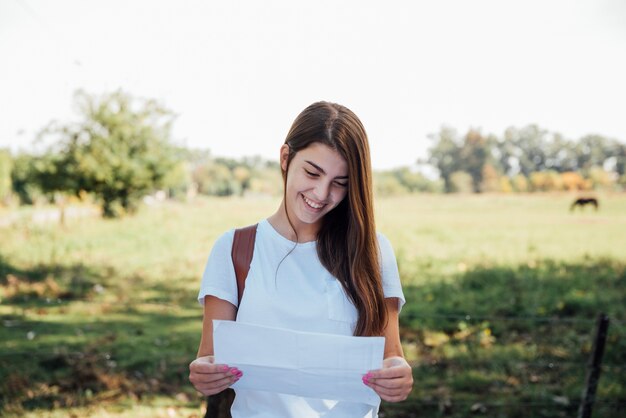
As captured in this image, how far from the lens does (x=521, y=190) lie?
Result: 8844mm

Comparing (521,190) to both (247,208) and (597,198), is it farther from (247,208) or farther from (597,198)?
(247,208)

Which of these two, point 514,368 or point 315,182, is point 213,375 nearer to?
point 315,182

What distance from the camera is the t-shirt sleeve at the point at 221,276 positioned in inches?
53.9

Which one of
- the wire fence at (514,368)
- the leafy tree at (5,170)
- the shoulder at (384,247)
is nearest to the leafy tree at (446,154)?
the wire fence at (514,368)

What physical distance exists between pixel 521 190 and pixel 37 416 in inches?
299

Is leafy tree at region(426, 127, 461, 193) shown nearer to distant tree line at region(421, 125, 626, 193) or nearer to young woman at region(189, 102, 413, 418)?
distant tree line at region(421, 125, 626, 193)

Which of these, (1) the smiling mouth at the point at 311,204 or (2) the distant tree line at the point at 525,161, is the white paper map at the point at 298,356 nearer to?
(1) the smiling mouth at the point at 311,204

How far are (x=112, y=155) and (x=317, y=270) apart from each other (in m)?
10.8

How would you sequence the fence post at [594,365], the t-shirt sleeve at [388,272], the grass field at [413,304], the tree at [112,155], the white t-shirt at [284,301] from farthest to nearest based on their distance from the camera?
1. the tree at [112,155]
2. the grass field at [413,304]
3. the fence post at [594,365]
4. the t-shirt sleeve at [388,272]
5. the white t-shirt at [284,301]

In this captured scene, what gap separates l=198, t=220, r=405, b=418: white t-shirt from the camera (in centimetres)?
135

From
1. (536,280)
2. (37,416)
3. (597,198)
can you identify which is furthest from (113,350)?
(597,198)

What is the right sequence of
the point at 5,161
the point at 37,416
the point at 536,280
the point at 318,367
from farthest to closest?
the point at 5,161
the point at 536,280
the point at 37,416
the point at 318,367

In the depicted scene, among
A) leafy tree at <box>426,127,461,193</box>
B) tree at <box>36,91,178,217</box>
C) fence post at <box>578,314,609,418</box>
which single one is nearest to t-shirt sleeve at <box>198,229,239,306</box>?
fence post at <box>578,314,609,418</box>

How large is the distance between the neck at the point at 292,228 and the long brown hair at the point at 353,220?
40 millimetres
